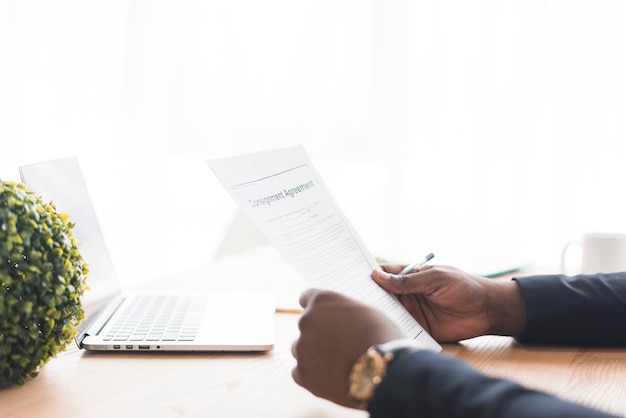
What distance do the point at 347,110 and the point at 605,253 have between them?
5.59 feet

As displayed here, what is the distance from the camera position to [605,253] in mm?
1308

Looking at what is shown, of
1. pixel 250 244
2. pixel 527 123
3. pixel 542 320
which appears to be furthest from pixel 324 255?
pixel 527 123

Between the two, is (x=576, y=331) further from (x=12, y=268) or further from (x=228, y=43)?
(x=228, y=43)

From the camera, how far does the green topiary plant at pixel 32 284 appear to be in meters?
0.73

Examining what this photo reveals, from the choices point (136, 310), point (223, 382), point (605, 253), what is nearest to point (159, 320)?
point (136, 310)

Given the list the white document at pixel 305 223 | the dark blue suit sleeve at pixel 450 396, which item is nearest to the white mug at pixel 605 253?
the white document at pixel 305 223

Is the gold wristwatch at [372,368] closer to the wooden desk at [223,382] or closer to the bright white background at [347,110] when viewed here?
the wooden desk at [223,382]

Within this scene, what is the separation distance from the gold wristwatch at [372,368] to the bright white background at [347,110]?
1914 mm

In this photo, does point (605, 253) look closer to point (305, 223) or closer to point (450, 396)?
point (305, 223)

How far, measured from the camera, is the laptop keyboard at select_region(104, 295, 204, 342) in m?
0.98

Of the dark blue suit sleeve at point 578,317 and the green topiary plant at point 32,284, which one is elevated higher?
the green topiary plant at point 32,284

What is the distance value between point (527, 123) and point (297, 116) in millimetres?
910

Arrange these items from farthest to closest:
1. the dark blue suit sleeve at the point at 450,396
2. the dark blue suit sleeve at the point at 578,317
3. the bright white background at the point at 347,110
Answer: the bright white background at the point at 347,110, the dark blue suit sleeve at the point at 578,317, the dark blue suit sleeve at the point at 450,396

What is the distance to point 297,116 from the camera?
116 inches
